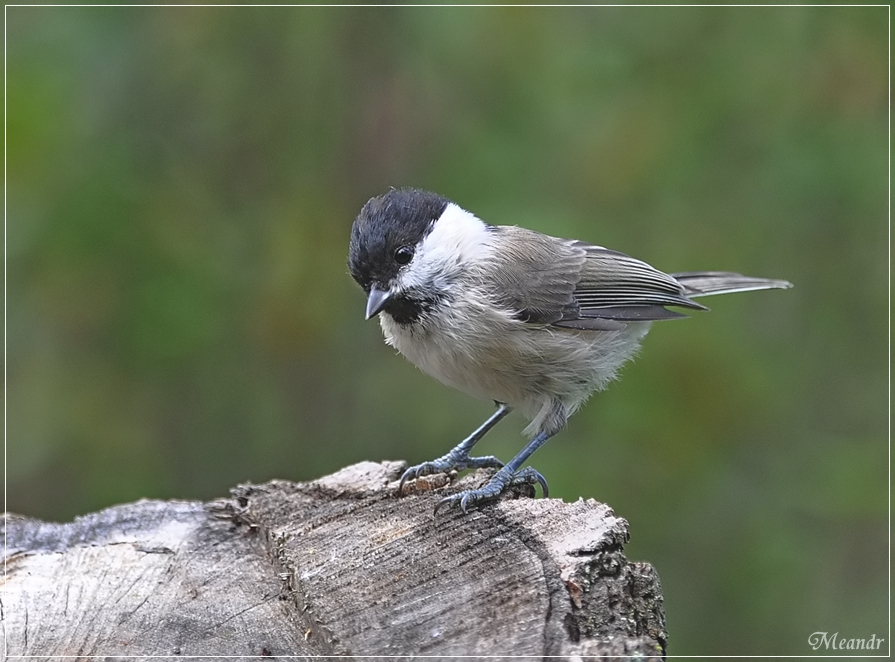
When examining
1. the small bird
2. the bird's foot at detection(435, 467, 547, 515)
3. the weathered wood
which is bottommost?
the weathered wood

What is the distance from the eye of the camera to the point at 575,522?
2.19 m

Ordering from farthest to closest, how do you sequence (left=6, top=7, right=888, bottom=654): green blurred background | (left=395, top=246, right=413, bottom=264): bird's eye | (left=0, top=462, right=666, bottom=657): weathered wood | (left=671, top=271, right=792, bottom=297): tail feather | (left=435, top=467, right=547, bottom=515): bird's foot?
(left=671, top=271, right=792, bottom=297): tail feather
(left=6, top=7, right=888, bottom=654): green blurred background
(left=395, top=246, right=413, bottom=264): bird's eye
(left=435, top=467, right=547, bottom=515): bird's foot
(left=0, top=462, right=666, bottom=657): weathered wood

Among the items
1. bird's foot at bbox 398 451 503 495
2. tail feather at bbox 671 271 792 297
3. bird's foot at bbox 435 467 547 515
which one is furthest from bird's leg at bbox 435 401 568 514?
tail feather at bbox 671 271 792 297

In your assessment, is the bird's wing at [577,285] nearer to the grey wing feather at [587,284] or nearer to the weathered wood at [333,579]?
the grey wing feather at [587,284]

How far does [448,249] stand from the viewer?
3.26 meters

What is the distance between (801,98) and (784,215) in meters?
0.56

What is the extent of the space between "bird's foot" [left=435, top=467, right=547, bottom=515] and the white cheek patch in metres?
0.75

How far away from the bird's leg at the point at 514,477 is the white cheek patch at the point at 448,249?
26.0 inches

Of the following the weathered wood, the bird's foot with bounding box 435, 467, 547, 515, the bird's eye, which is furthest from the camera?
the bird's eye

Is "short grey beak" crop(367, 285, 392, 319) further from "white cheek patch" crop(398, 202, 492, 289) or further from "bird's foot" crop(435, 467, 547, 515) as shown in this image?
"bird's foot" crop(435, 467, 547, 515)

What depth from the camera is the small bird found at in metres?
3.04

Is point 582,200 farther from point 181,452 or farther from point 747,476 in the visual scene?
point 181,452

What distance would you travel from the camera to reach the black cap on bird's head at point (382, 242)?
2984mm

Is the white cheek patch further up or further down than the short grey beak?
further up
